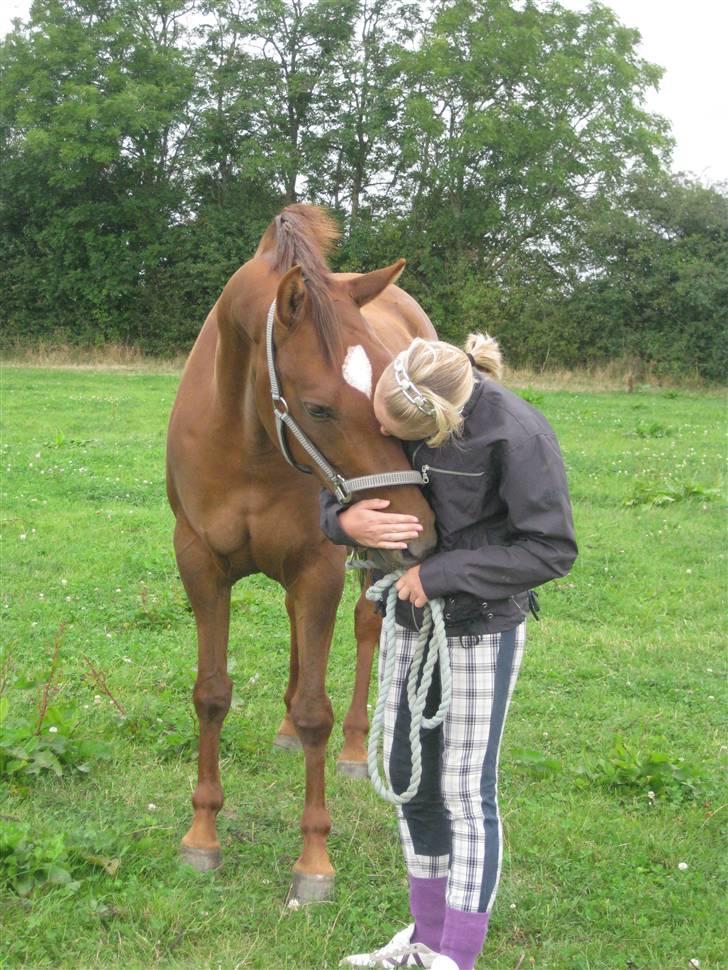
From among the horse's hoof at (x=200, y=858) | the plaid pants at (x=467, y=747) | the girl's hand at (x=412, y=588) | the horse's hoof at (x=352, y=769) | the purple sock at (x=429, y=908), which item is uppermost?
the girl's hand at (x=412, y=588)

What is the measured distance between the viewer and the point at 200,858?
3463 mm

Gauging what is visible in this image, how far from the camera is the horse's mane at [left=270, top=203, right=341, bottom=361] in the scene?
2846mm

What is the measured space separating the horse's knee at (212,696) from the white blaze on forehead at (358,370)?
5.02ft

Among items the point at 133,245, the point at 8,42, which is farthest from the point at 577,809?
the point at 8,42

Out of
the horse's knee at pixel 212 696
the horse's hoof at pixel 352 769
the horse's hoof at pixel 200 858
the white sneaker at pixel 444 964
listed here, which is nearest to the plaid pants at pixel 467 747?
the white sneaker at pixel 444 964

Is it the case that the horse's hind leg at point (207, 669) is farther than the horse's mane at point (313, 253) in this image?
Yes

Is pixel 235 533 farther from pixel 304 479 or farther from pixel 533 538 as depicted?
pixel 533 538

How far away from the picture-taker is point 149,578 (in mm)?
6691

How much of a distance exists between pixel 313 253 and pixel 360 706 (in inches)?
90.7

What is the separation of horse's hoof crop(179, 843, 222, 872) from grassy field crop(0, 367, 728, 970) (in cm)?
6

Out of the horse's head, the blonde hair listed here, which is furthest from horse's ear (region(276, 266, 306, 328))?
the blonde hair

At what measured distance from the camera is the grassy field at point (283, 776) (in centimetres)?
302

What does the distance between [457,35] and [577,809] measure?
25474 millimetres

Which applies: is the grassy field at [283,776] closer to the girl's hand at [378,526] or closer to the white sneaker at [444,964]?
the white sneaker at [444,964]
